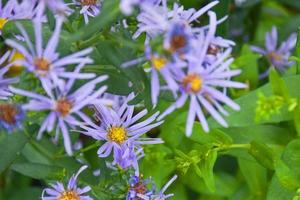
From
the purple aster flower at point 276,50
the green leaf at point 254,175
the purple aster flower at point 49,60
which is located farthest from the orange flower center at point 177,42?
the purple aster flower at point 276,50

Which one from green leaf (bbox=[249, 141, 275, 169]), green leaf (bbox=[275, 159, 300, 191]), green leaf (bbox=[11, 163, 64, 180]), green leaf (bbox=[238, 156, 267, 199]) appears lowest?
green leaf (bbox=[238, 156, 267, 199])

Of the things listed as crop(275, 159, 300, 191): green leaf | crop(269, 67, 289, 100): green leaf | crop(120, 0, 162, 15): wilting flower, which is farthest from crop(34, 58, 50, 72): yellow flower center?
crop(275, 159, 300, 191): green leaf

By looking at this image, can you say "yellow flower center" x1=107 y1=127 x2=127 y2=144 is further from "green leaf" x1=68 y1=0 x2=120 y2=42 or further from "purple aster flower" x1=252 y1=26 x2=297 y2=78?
"purple aster flower" x1=252 y1=26 x2=297 y2=78

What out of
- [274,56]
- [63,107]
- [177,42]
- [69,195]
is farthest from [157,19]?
[274,56]

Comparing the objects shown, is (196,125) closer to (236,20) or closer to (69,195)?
(69,195)

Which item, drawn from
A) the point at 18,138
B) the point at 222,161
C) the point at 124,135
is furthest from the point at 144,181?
the point at 222,161

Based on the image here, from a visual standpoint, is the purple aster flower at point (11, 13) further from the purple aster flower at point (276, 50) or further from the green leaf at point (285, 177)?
the purple aster flower at point (276, 50)

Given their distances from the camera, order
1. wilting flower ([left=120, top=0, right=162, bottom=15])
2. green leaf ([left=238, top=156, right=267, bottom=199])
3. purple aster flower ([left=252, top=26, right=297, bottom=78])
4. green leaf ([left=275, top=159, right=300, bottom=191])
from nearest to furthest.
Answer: wilting flower ([left=120, top=0, right=162, bottom=15])
green leaf ([left=275, top=159, right=300, bottom=191])
green leaf ([left=238, top=156, right=267, bottom=199])
purple aster flower ([left=252, top=26, right=297, bottom=78])

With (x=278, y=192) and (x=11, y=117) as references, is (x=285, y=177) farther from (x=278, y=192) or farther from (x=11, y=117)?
(x=11, y=117)
